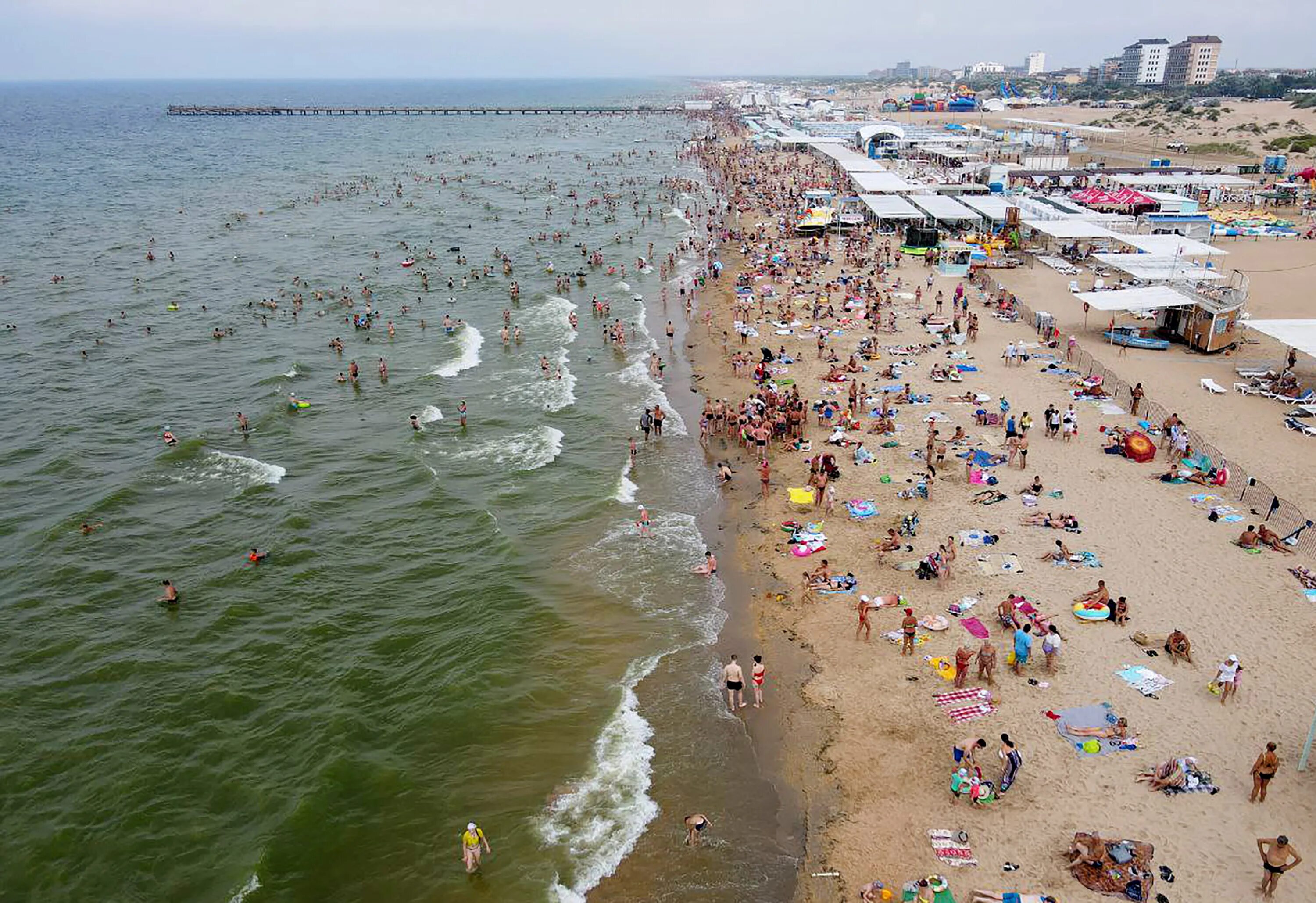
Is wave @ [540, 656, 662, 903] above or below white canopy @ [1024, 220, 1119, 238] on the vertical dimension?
below

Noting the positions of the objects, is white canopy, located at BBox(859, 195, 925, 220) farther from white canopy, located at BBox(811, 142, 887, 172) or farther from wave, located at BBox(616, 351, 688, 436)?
wave, located at BBox(616, 351, 688, 436)

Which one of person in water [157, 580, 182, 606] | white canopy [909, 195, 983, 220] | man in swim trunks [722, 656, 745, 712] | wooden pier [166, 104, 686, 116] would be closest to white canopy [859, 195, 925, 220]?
white canopy [909, 195, 983, 220]

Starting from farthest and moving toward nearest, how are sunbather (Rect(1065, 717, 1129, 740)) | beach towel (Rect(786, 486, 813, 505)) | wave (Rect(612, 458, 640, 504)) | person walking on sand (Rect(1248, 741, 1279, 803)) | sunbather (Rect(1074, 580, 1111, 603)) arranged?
wave (Rect(612, 458, 640, 504)) < beach towel (Rect(786, 486, 813, 505)) < sunbather (Rect(1074, 580, 1111, 603)) < sunbather (Rect(1065, 717, 1129, 740)) < person walking on sand (Rect(1248, 741, 1279, 803))

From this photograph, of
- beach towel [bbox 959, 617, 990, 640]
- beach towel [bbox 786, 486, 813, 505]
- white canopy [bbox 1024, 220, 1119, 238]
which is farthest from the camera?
white canopy [bbox 1024, 220, 1119, 238]

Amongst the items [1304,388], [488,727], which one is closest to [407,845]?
[488,727]

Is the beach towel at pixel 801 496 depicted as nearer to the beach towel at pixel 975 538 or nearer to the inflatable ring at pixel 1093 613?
the beach towel at pixel 975 538

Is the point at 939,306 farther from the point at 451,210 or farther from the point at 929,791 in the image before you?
the point at 451,210

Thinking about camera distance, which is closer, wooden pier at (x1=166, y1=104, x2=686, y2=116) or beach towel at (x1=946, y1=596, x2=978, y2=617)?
beach towel at (x1=946, y1=596, x2=978, y2=617)

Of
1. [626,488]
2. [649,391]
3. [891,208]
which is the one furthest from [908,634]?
[891,208]

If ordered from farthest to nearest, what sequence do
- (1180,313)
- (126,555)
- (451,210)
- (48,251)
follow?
1. (451,210)
2. (48,251)
3. (1180,313)
4. (126,555)
